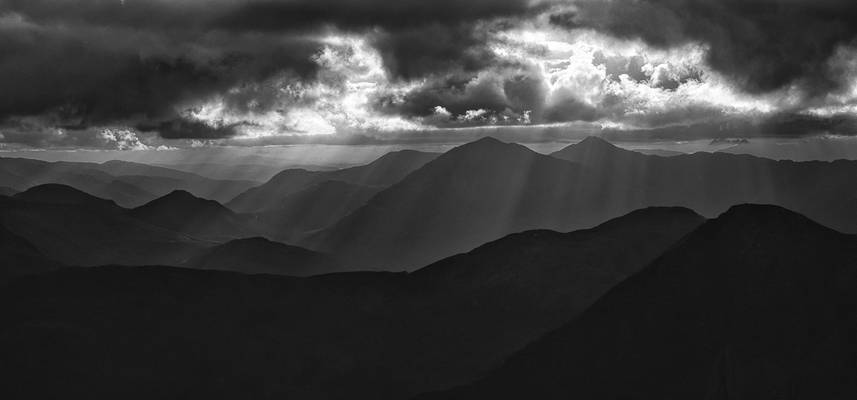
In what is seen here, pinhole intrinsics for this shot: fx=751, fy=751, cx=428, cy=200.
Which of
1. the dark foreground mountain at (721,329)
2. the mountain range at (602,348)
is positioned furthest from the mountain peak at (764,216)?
the mountain range at (602,348)

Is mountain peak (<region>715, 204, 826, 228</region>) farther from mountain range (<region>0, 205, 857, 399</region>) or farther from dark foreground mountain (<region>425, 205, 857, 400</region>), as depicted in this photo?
mountain range (<region>0, 205, 857, 399</region>)

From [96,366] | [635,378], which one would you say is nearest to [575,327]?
[635,378]

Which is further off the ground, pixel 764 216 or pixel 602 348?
pixel 764 216

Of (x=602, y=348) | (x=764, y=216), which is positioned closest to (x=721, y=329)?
(x=602, y=348)

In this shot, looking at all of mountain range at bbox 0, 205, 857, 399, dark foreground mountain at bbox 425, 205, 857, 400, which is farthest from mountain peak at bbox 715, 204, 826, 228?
mountain range at bbox 0, 205, 857, 399

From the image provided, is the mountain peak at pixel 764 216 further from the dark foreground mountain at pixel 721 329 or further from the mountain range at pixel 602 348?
the mountain range at pixel 602 348

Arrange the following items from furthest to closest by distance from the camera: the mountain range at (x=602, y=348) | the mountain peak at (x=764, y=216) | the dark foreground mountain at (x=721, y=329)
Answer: the mountain peak at (x=764, y=216), the mountain range at (x=602, y=348), the dark foreground mountain at (x=721, y=329)

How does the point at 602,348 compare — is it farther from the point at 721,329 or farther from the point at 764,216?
the point at 764,216

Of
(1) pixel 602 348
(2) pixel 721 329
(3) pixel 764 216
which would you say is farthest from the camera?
(3) pixel 764 216
